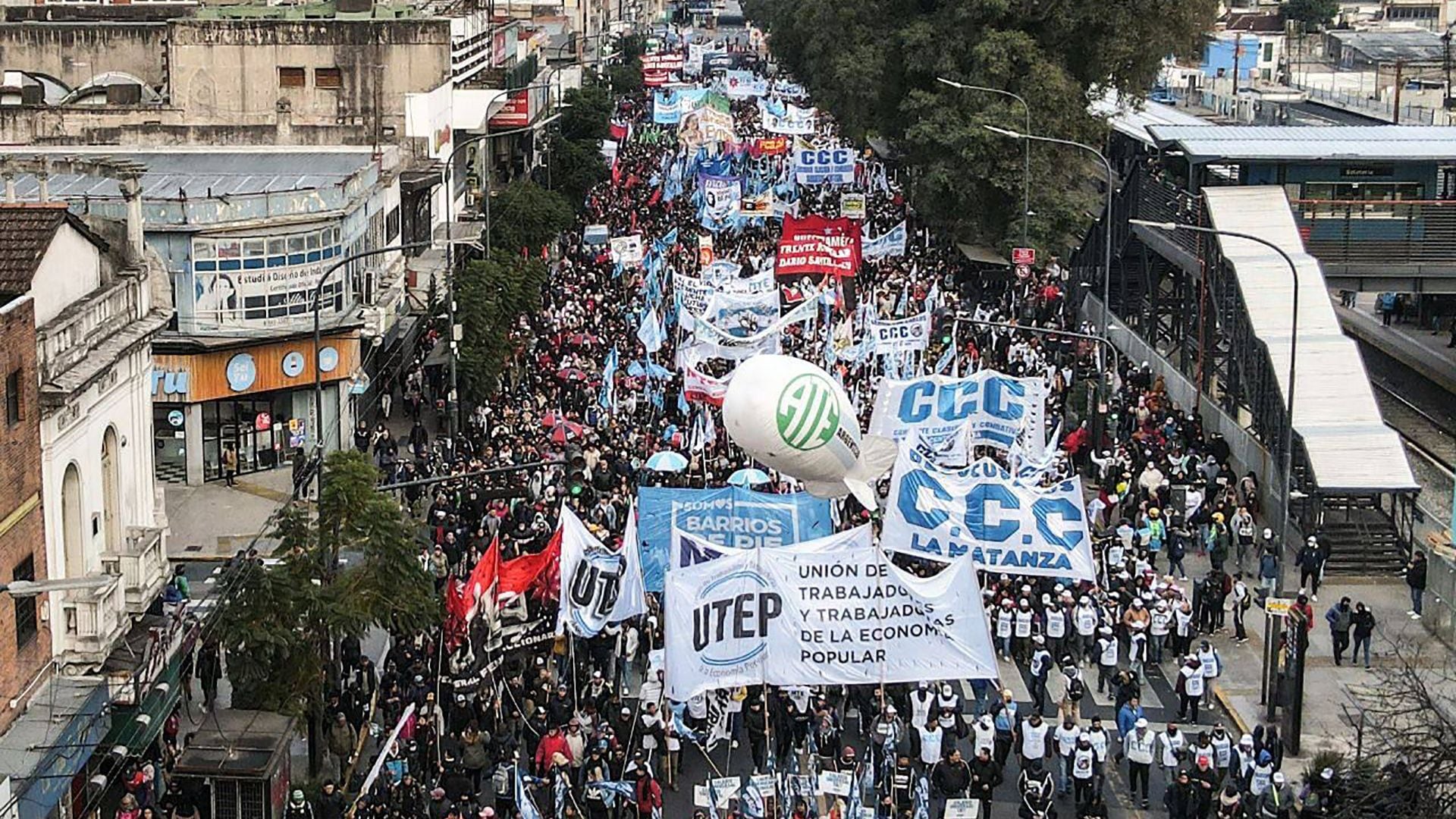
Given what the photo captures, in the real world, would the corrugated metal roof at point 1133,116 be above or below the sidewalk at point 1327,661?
above

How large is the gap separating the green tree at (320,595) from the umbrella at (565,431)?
10.8m

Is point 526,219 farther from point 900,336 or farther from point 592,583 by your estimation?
point 592,583

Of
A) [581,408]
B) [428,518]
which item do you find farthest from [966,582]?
[581,408]

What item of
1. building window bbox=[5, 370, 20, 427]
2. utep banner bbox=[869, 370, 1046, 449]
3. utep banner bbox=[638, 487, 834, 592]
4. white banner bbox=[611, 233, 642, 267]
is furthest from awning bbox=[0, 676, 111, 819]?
white banner bbox=[611, 233, 642, 267]

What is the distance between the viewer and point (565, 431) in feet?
135

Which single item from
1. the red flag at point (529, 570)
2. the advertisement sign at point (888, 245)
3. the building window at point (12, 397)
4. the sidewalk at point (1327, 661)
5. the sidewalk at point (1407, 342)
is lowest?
the sidewalk at point (1407, 342)

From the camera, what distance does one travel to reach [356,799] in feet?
82.6

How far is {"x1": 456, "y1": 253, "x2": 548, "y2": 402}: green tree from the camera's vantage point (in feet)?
154

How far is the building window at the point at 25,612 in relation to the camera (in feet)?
78.5

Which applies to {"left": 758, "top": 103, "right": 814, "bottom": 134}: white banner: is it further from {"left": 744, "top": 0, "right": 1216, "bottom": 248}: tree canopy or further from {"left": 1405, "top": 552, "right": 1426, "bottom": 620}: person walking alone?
{"left": 1405, "top": 552, "right": 1426, "bottom": 620}: person walking alone

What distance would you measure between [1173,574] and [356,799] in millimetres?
16149

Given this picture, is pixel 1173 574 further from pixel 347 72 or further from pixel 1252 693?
pixel 347 72

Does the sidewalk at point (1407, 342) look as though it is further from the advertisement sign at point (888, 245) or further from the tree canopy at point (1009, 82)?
the advertisement sign at point (888, 245)

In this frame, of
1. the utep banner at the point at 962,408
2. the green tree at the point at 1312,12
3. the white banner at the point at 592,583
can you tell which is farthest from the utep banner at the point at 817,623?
the green tree at the point at 1312,12
